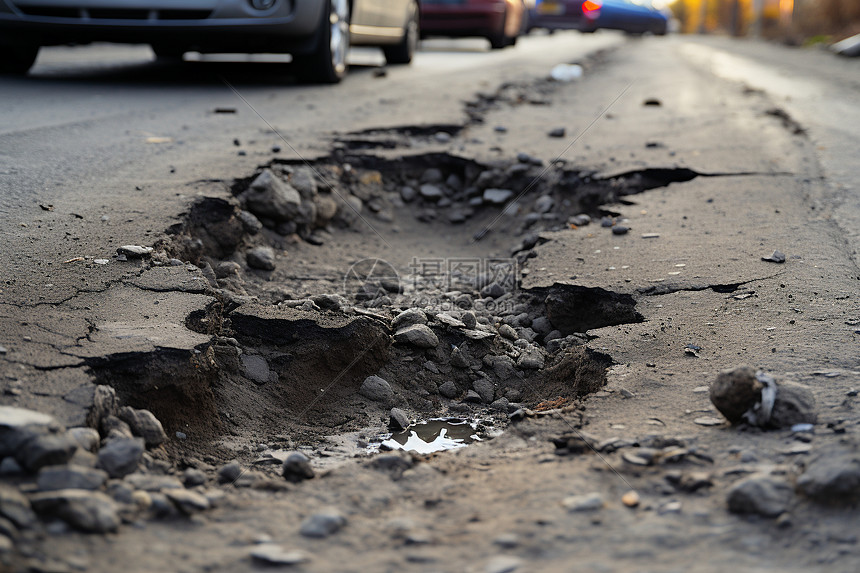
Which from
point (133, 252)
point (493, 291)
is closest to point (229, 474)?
point (133, 252)

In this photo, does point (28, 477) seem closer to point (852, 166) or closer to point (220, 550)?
point (220, 550)

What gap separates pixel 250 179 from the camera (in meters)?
3.65

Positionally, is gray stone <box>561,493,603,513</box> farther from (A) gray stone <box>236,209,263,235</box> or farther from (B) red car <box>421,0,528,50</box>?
(B) red car <box>421,0,528,50</box>

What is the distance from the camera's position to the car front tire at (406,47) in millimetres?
8781

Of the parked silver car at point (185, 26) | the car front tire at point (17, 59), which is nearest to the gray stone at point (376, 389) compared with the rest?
the parked silver car at point (185, 26)

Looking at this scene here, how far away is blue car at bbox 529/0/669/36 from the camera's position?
19.8 meters

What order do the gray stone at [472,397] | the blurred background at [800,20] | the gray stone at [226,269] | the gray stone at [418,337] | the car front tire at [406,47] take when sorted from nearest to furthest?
the gray stone at [472,397] → the gray stone at [418,337] → the gray stone at [226,269] → the car front tire at [406,47] → the blurred background at [800,20]

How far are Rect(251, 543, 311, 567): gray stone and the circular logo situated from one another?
1.86 m

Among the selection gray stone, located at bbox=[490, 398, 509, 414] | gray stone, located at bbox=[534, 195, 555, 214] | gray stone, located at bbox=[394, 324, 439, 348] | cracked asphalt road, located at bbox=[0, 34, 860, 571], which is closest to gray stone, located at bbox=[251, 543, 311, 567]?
cracked asphalt road, located at bbox=[0, 34, 860, 571]

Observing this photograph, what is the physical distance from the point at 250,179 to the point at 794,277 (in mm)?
2492

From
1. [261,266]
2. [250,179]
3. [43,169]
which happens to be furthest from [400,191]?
[43,169]

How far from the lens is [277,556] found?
1375 millimetres

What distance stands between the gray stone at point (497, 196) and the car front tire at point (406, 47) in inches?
199

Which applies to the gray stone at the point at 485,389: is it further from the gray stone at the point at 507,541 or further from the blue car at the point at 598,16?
the blue car at the point at 598,16
